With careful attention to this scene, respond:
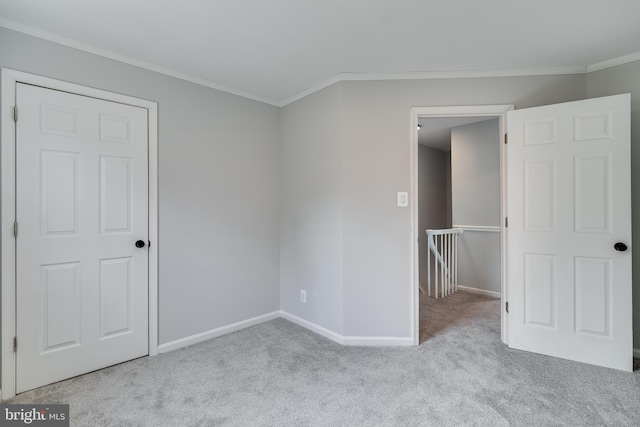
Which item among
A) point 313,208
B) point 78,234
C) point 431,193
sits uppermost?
point 431,193

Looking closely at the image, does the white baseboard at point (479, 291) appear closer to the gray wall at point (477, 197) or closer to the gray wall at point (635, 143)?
the gray wall at point (477, 197)

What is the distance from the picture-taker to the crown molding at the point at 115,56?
1924 millimetres

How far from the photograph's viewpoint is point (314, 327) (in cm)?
296

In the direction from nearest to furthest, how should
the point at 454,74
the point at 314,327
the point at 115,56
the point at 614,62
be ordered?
the point at 115,56, the point at 614,62, the point at 454,74, the point at 314,327

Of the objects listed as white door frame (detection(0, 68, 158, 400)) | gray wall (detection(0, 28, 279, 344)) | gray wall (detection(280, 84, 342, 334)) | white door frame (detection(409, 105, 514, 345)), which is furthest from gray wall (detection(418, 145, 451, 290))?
white door frame (detection(0, 68, 158, 400))

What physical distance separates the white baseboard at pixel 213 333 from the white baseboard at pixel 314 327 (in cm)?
15

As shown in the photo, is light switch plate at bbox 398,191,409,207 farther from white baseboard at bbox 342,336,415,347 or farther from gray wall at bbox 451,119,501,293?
gray wall at bbox 451,119,501,293

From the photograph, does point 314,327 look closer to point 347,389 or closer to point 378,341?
point 378,341

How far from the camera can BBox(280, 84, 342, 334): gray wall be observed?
9.02 feet

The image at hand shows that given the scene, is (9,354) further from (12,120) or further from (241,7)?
(241,7)

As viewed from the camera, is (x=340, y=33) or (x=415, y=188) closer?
(x=340, y=33)

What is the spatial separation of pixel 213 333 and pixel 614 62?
4.16 m

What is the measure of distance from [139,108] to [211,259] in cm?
143

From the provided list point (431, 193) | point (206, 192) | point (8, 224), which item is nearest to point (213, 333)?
point (206, 192)
